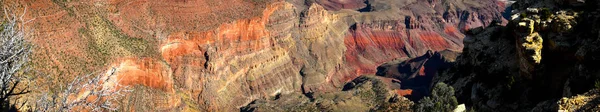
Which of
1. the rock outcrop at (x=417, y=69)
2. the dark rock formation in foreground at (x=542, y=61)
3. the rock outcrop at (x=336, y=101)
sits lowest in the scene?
the rock outcrop at (x=417, y=69)

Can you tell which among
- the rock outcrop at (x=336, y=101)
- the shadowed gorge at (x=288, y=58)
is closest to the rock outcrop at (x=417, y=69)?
the shadowed gorge at (x=288, y=58)

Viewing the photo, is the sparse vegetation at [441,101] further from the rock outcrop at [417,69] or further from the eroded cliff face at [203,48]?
the rock outcrop at [417,69]

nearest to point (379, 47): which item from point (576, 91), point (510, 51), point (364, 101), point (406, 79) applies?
point (406, 79)

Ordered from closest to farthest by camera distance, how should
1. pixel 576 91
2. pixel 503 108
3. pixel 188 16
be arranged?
pixel 576 91 → pixel 503 108 → pixel 188 16

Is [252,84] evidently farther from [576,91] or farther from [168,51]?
[576,91]

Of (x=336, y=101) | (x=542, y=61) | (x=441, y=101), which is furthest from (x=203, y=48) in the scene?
(x=542, y=61)

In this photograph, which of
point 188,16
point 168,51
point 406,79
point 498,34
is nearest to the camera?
point 498,34

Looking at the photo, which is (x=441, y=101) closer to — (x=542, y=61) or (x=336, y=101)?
(x=542, y=61)

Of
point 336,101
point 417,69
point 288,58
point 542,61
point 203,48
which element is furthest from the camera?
point 417,69

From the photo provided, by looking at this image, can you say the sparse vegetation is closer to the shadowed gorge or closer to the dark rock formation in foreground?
the shadowed gorge
